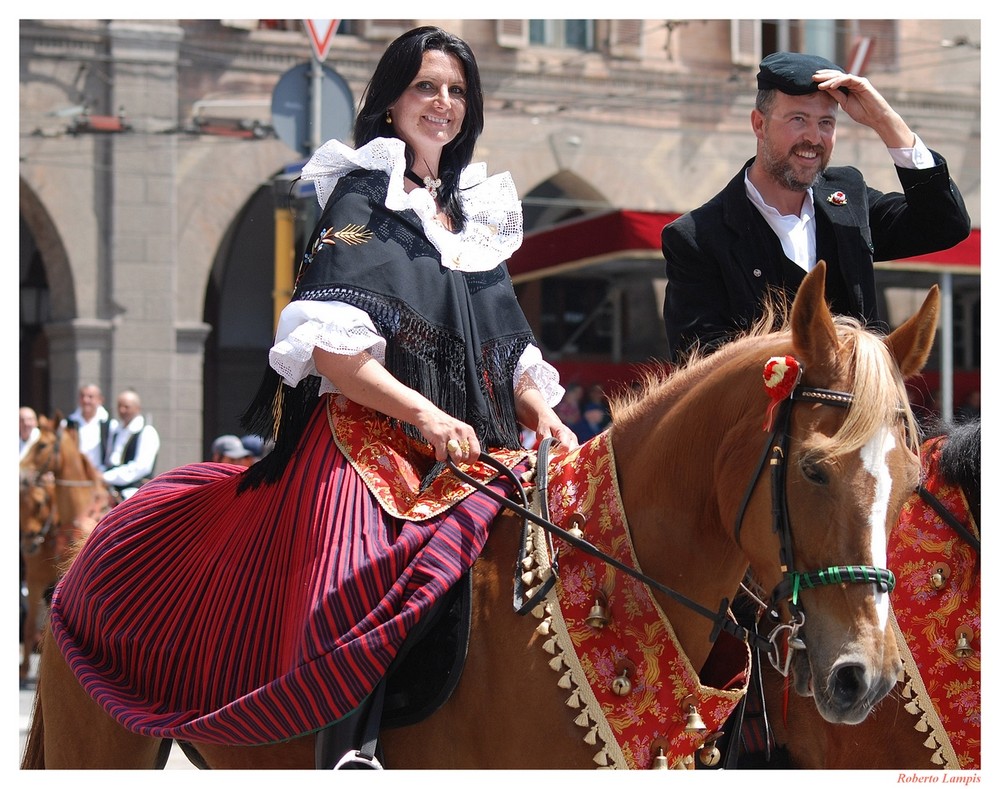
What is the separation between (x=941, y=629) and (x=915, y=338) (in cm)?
109

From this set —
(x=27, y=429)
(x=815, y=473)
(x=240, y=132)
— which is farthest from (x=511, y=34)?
(x=815, y=473)

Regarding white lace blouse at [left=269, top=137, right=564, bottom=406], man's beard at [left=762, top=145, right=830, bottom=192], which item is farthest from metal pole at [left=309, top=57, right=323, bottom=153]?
man's beard at [left=762, top=145, right=830, bottom=192]

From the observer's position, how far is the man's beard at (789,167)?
380 cm

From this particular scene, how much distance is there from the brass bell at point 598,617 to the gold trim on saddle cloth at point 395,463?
425 millimetres

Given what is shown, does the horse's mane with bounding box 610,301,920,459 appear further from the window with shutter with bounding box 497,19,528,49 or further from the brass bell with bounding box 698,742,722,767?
the window with shutter with bounding box 497,19,528,49

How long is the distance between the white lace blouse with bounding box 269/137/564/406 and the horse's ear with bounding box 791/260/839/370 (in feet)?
3.32

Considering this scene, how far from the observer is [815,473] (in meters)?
2.63

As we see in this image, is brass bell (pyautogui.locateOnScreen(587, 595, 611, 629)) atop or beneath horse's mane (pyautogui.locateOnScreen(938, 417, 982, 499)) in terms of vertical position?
beneath

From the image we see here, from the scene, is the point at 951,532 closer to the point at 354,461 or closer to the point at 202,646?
the point at 354,461

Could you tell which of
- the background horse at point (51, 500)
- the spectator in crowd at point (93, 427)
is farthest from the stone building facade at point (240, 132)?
the background horse at point (51, 500)

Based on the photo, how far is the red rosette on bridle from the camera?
2.67 meters

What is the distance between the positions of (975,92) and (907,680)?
1617 centimetres

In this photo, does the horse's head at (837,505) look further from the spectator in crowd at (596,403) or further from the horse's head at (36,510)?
the horse's head at (36,510)

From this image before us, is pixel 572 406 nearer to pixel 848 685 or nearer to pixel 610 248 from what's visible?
pixel 610 248
